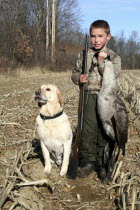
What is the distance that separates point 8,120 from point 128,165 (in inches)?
117

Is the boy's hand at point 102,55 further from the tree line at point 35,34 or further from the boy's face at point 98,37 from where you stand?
the tree line at point 35,34

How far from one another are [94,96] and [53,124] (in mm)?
700

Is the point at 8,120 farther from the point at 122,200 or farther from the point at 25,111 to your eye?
the point at 122,200

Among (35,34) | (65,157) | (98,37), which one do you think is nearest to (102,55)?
(98,37)

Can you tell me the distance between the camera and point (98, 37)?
11.8ft

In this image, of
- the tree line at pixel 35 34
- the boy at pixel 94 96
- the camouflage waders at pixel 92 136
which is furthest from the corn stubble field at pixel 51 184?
the tree line at pixel 35 34

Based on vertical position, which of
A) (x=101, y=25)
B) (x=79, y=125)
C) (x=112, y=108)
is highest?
(x=101, y=25)

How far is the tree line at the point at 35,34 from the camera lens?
22.2 m

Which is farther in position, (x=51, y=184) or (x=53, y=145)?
(x=53, y=145)

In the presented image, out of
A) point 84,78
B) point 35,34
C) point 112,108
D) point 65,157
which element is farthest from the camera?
point 35,34

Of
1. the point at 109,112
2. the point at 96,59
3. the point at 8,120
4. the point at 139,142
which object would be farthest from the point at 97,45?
the point at 8,120

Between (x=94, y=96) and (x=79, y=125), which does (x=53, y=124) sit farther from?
(x=94, y=96)

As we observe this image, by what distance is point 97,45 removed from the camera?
3.64 metres

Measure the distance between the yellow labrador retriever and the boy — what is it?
1.02 ft
